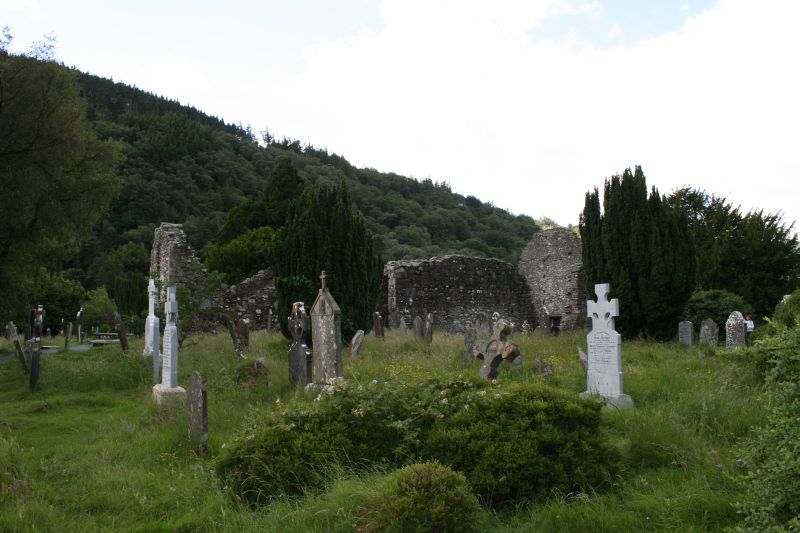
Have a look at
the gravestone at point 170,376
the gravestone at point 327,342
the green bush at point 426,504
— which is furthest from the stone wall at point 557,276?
the green bush at point 426,504

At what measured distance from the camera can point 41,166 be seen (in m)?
12.9

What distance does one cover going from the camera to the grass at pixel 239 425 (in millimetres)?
4355

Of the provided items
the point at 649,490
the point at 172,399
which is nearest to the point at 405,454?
the point at 649,490

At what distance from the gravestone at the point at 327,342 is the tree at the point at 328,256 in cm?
484

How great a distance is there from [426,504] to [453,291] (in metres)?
19.4

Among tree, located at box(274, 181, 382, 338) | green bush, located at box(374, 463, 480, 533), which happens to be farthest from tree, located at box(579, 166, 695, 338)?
green bush, located at box(374, 463, 480, 533)

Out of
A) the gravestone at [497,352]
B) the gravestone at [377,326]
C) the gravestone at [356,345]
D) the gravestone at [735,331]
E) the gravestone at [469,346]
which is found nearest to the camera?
the gravestone at [497,352]

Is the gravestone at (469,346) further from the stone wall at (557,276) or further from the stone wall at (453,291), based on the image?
the stone wall at (557,276)

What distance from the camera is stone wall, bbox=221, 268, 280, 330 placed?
1969 cm

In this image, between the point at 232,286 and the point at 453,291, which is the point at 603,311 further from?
the point at 453,291

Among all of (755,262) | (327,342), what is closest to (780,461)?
(327,342)

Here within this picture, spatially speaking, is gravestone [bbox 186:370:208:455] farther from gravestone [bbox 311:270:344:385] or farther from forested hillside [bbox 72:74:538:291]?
forested hillside [bbox 72:74:538:291]

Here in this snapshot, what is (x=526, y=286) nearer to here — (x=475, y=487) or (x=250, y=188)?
(x=475, y=487)

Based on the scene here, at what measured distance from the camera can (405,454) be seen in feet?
17.3
